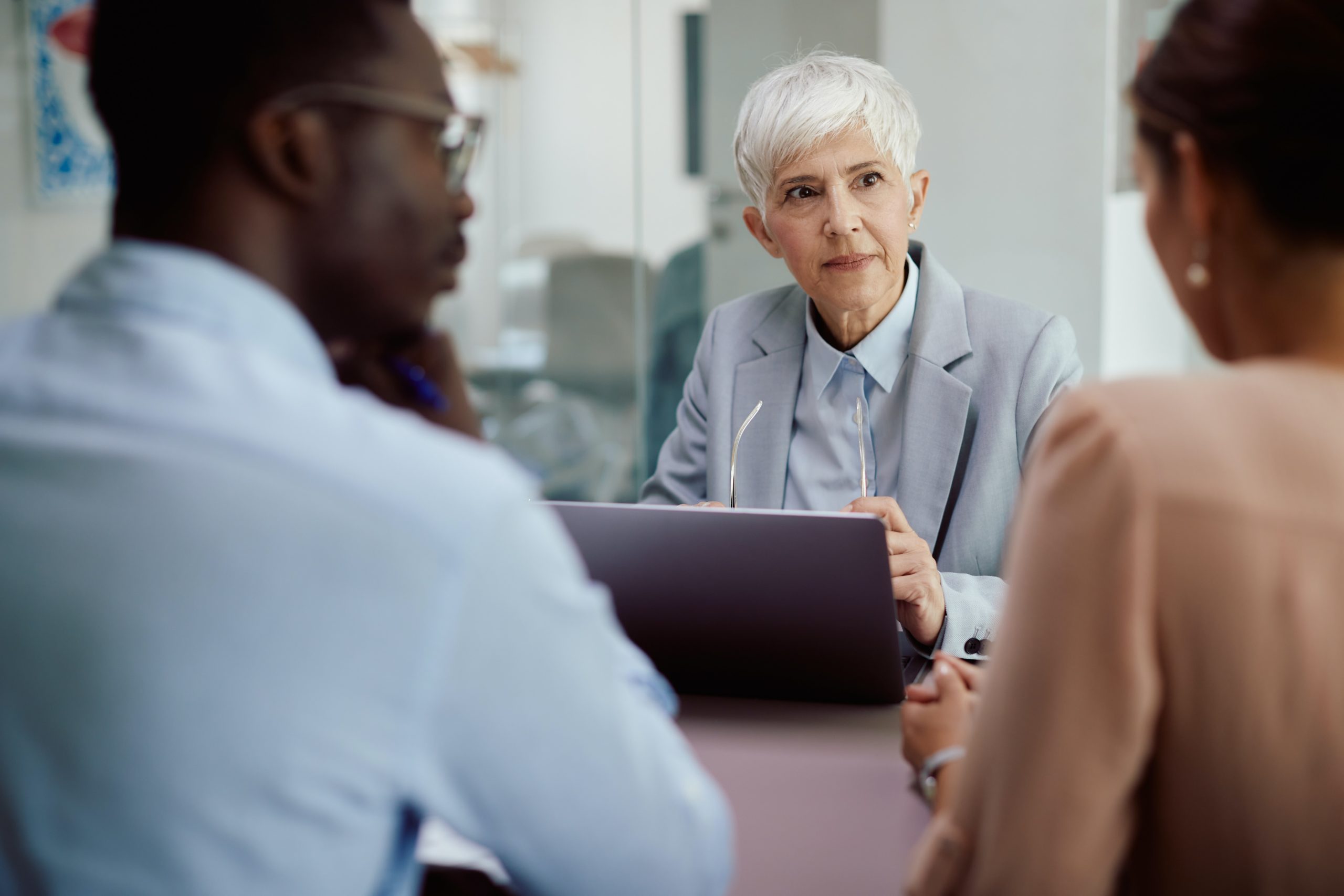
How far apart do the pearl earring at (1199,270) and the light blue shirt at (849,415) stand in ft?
3.02

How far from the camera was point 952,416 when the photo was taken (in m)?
1.51

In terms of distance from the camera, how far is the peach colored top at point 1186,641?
0.55m

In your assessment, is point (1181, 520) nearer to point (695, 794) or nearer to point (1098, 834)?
point (1098, 834)

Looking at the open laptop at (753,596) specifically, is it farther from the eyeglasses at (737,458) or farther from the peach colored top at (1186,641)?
the eyeglasses at (737,458)

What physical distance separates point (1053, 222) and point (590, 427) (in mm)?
1516

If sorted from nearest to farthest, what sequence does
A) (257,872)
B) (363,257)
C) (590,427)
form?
(257,872) < (363,257) < (590,427)

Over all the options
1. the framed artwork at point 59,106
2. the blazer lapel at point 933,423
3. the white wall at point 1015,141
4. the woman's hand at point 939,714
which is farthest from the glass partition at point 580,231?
the woman's hand at point 939,714

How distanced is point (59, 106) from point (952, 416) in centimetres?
313

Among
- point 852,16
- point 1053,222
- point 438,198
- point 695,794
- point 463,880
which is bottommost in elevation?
point 463,880

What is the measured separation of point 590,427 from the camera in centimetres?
339

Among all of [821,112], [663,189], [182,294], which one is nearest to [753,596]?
[182,294]

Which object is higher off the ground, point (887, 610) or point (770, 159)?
point (770, 159)

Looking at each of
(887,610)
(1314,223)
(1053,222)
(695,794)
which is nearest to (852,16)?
(1053,222)

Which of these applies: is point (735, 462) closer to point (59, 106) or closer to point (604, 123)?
point (604, 123)
